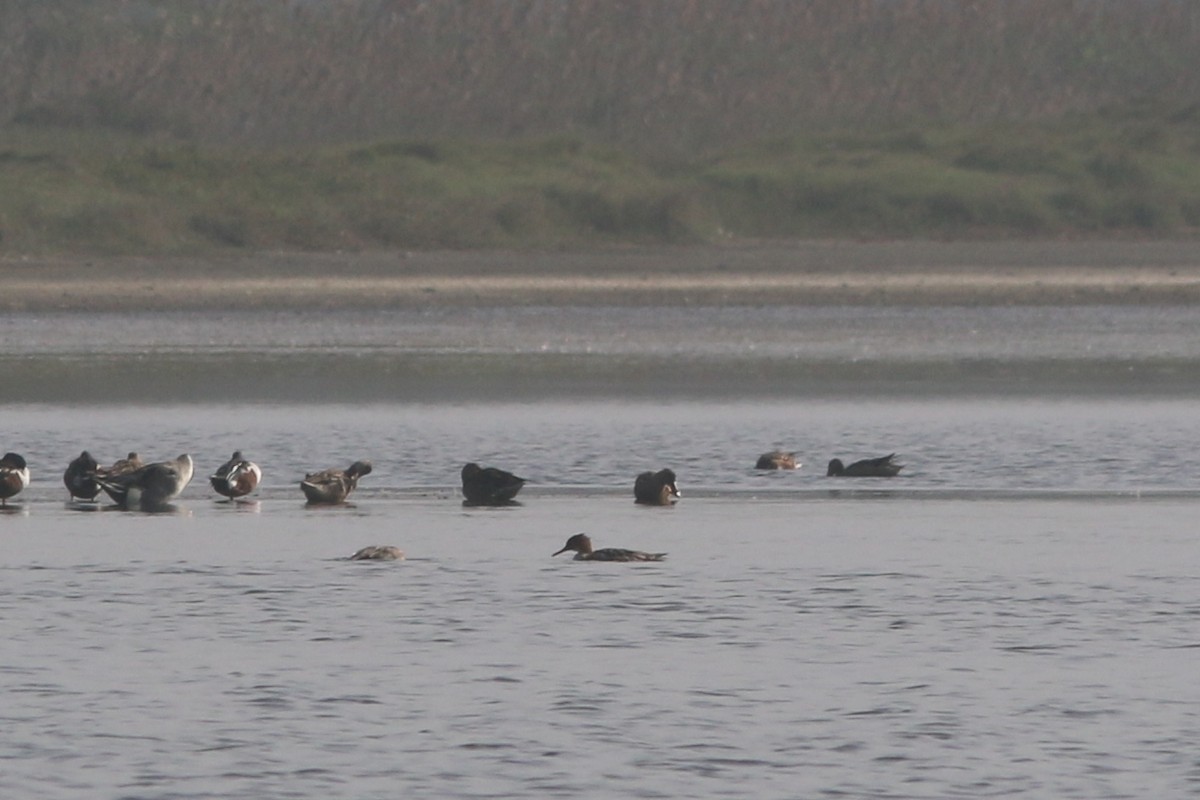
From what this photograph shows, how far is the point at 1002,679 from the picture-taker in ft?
30.1

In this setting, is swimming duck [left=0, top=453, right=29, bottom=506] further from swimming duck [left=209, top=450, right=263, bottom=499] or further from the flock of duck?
swimming duck [left=209, top=450, right=263, bottom=499]

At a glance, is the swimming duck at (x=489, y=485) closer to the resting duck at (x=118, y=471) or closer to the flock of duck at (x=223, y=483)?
the flock of duck at (x=223, y=483)

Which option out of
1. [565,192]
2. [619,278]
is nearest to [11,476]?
[619,278]

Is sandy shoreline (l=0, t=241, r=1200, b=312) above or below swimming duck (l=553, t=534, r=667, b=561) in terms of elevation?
above

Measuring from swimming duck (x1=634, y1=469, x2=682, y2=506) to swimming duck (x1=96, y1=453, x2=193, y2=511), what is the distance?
8.65 ft

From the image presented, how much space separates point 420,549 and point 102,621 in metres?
2.48

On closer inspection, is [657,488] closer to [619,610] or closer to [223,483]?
[223,483]

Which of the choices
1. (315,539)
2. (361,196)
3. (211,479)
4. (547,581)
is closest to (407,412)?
(211,479)

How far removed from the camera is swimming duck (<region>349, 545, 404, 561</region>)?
→ 1214 centimetres

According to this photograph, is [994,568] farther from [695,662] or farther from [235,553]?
[235,553]

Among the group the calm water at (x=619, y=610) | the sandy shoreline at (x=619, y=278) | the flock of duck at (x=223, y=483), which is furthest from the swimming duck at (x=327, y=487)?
the sandy shoreline at (x=619, y=278)

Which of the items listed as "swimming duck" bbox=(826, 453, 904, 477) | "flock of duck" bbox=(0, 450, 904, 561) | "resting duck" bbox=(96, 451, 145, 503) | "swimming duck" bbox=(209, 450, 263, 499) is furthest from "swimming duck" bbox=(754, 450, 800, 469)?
"resting duck" bbox=(96, 451, 145, 503)

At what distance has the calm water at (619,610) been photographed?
8008 mm

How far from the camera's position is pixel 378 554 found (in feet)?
39.9
